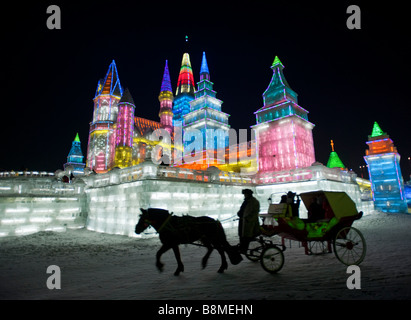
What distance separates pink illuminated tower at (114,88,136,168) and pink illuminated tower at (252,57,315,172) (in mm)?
20706

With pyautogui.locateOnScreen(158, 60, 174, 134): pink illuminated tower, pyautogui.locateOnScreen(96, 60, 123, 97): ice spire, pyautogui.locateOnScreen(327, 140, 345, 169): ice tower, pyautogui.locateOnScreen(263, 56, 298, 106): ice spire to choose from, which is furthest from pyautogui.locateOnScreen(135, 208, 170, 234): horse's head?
pyautogui.locateOnScreen(158, 60, 174, 134): pink illuminated tower

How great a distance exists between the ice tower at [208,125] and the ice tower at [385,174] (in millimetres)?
22045

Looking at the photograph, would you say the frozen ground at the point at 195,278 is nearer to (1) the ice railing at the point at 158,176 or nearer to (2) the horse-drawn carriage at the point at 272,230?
(2) the horse-drawn carriage at the point at 272,230

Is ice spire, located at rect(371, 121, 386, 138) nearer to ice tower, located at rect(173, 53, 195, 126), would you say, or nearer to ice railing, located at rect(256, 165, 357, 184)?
ice railing, located at rect(256, 165, 357, 184)

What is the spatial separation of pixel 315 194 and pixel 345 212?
47.9 inches

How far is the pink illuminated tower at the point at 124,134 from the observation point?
33812mm

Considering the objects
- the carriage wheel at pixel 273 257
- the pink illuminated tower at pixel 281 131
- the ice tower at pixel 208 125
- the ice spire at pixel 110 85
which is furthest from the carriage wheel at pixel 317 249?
the ice spire at pixel 110 85

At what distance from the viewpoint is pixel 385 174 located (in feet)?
98.7

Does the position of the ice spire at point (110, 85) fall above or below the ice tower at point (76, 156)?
above

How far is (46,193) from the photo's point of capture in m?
15.7

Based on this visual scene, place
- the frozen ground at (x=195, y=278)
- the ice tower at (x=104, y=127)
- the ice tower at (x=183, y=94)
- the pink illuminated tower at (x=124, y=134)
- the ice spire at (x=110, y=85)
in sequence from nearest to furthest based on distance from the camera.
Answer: the frozen ground at (x=195, y=278), the pink illuminated tower at (x=124, y=134), the ice tower at (x=104, y=127), the ice spire at (x=110, y=85), the ice tower at (x=183, y=94)

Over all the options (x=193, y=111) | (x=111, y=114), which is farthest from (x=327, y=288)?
(x=111, y=114)

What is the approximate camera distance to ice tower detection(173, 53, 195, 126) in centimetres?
6306
